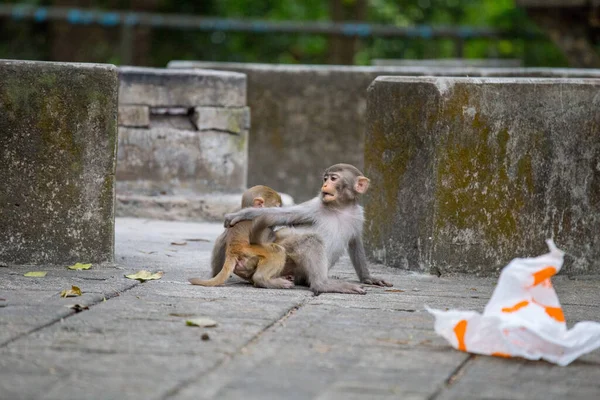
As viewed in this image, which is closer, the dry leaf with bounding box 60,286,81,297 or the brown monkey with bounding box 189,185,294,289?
the dry leaf with bounding box 60,286,81,297

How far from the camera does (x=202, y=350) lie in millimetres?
4254

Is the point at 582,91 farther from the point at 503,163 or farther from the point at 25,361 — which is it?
the point at 25,361

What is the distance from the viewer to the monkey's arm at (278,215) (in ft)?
19.3

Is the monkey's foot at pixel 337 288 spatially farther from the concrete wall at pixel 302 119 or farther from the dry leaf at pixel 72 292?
the concrete wall at pixel 302 119

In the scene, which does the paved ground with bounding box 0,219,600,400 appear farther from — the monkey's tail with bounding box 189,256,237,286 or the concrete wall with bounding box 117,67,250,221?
the concrete wall with bounding box 117,67,250,221

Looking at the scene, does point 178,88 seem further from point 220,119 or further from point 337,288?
point 337,288

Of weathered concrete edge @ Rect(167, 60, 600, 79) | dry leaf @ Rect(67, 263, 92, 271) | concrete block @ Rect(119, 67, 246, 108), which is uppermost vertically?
weathered concrete edge @ Rect(167, 60, 600, 79)

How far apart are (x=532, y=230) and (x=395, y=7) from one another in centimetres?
1828

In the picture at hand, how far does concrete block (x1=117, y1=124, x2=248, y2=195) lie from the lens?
9.19 metres

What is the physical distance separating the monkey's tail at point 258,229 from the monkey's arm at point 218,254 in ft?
0.50

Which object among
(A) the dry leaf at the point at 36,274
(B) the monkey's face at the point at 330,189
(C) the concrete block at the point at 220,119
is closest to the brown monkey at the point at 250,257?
(B) the monkey's face at the point at 330,189

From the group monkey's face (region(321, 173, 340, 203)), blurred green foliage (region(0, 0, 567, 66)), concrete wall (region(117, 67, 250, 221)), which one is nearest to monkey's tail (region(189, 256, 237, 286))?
monkey's face (region(321, 173, 340, 203))

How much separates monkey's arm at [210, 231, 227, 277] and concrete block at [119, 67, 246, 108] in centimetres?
329

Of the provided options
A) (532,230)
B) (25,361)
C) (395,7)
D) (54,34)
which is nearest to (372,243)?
(532,230)
